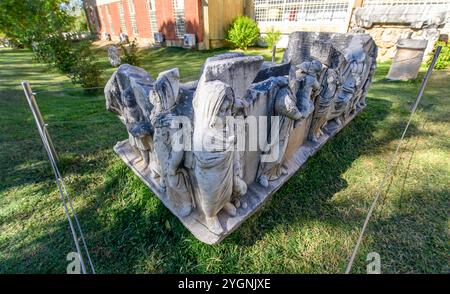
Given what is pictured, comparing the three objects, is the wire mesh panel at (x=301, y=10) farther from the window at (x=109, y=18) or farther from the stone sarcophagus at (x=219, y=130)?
the window at (x=109, y=18)

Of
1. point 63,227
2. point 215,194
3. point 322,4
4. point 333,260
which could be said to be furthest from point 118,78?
point 322,4

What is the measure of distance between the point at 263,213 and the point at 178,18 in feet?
47.3

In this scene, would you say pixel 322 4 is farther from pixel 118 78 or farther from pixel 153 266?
pixel 153 266

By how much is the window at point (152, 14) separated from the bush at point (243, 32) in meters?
6.31

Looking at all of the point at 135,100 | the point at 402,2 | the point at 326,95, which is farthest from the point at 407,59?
the point at 135,100

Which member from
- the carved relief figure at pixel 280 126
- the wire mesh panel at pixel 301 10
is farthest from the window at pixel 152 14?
the carved relief figure at pixel 280 126

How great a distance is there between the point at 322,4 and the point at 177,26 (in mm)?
8448

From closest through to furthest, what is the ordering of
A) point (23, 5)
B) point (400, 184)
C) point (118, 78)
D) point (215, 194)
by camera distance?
point (215, 194)
point (118, 78)
point (400, 184)
point (23, 5)

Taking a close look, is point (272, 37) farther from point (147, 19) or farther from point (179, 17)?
point (147, 19)

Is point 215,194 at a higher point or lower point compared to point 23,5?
lower

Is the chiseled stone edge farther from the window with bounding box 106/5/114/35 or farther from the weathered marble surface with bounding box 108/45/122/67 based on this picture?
the window with bounding box 106/5/114/35

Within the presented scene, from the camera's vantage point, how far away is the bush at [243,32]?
12102 millimetres

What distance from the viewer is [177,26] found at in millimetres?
13844

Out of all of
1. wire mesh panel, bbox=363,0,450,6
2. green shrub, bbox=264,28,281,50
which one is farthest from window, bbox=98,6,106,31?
wire mesh panel, bbox=363,0,450,6
